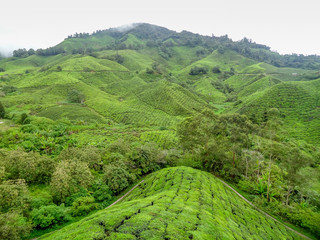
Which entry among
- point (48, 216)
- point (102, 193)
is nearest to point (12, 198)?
point (48, 216)

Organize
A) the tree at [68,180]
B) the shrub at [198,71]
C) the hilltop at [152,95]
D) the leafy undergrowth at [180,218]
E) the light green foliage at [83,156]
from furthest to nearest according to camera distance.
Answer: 1. the shrub at [198,71]
2. the hilltop at [152,95]
3. the light green foliage at [83,156]
4. the tree at [68,180]
5. the leafy undergrowth at [180,218]

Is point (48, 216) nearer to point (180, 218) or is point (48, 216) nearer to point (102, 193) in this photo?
point (102, 193)

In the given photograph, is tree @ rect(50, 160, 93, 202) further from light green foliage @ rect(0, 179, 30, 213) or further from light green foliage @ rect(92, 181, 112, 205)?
light green foliage @ rect(0, 179, 30, 213)

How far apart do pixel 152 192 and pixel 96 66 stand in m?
172

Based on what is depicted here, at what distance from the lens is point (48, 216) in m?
23.8

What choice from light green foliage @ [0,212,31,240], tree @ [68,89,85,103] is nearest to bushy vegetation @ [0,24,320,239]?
light green foliage @ [0,212,31,240]

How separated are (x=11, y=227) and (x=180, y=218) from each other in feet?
59.0

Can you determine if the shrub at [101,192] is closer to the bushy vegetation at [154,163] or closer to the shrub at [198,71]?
the bushy vegetation at [154,163]

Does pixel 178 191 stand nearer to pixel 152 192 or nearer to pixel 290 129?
pixel 152 192

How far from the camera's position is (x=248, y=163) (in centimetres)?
4038

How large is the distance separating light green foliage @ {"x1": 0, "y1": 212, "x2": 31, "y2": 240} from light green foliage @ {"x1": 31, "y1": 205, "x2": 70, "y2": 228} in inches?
111

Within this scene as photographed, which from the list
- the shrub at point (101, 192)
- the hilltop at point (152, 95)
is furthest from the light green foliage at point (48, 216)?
the hilltop at point (152, 95)

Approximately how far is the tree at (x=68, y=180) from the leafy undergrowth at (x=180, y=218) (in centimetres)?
769

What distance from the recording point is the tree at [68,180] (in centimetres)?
2711
